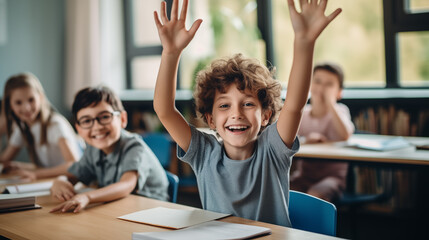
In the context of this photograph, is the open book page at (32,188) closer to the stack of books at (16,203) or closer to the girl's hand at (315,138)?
the stack of books at (16,203)

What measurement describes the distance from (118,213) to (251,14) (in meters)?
3.28

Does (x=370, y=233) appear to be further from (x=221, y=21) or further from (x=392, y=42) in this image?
(x=221, y=21)

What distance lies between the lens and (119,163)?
6.90 feet

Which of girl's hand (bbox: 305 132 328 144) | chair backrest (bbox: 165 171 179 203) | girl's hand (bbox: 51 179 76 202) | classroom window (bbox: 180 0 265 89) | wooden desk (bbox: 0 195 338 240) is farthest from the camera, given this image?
classroom window (bbox: 180 0 265 89)

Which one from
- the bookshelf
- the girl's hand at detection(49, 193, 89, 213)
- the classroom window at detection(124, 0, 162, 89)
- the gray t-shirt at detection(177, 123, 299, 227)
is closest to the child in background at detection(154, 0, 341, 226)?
the gray t-shirt at detection(177, 123, 299, 227)

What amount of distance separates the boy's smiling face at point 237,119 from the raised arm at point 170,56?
142 millimetres

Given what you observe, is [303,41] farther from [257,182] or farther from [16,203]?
[16,203]

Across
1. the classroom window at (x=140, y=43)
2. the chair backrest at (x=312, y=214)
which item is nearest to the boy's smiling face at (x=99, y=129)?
the chair backrest at (x=312, y=214)

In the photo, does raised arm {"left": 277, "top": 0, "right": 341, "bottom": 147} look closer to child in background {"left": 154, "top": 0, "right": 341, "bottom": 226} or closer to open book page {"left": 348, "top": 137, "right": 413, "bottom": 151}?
child in background {"left": 154, "top": 0, "right": 341, "bottom": 226}

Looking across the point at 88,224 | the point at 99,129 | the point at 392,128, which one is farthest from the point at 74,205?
the point at 392,128

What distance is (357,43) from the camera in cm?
404

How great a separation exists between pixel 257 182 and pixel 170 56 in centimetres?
48

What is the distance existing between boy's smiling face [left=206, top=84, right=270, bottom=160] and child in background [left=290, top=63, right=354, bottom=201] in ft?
4.16

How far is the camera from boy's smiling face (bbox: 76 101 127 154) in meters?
2.08
